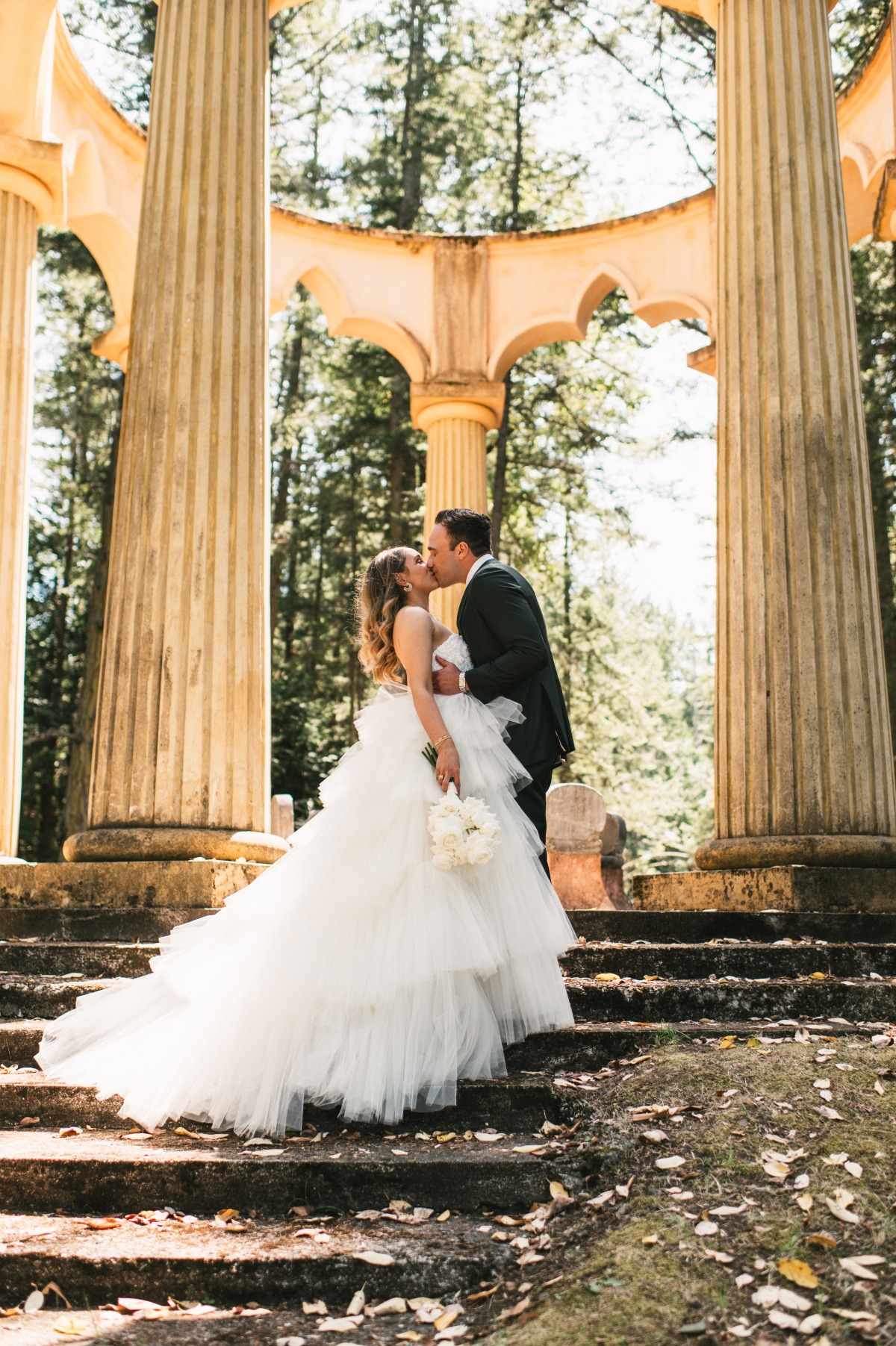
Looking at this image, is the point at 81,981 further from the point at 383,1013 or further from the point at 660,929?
the point at 660,929

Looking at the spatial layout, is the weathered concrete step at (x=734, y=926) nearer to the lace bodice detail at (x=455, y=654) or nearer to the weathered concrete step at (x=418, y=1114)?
the lace bodice detail at (x=455, y=654)

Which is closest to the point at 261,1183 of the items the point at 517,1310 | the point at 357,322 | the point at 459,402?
the point at 517,1310

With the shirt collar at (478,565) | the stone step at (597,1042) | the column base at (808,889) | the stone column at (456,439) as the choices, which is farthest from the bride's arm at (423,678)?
the stone column at (456,439)

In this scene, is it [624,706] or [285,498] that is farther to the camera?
[285,498]

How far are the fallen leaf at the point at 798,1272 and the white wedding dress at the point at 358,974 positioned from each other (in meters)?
1.78

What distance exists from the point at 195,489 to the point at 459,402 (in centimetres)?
872

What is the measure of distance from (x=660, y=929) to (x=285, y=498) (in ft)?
83.1

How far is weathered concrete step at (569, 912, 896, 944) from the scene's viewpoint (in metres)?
7.68

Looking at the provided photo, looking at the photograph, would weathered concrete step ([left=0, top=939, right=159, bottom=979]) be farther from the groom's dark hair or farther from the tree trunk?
the tree trunk

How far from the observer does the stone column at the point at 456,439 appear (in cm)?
1625

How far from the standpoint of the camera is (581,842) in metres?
14.4

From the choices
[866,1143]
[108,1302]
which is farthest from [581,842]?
[108,1302]

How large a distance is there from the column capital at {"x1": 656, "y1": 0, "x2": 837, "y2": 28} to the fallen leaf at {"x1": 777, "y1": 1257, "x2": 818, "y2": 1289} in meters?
10.0

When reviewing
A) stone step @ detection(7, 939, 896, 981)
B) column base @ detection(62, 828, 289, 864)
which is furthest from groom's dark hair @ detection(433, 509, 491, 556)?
column base @ detection(62, 828, 289, 864)
